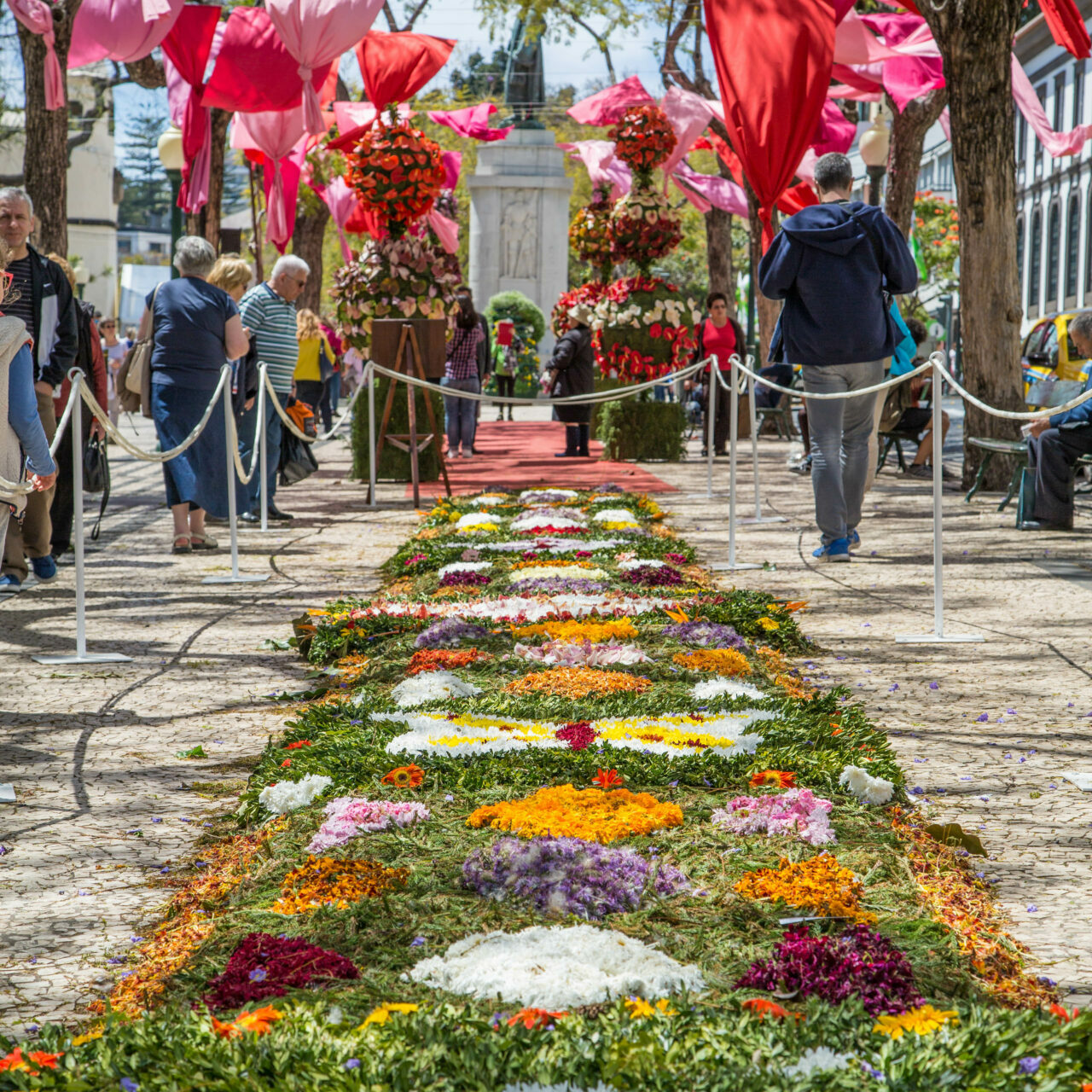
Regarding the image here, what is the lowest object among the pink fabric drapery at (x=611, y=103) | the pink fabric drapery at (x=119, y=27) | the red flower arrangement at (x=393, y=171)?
the red flower arrangement at (x=393, y=171)

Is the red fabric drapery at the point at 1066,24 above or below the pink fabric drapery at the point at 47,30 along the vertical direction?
below

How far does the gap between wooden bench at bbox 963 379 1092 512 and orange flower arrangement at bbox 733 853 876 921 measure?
8.31m

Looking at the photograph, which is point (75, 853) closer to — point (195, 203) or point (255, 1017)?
point (255, 1017)

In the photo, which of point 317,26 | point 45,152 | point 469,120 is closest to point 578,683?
point 317,26

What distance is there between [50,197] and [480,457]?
6.20 metres

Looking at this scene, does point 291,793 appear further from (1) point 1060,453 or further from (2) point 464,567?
(1) point 1060,453

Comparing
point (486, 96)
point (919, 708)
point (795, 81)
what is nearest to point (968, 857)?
point (919, 708)

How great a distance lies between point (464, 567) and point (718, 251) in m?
19.0

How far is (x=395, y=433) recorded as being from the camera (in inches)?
564

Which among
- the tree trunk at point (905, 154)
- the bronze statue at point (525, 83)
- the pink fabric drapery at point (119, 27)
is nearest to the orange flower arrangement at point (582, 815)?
the pink fabric drapery at point (119, 27)

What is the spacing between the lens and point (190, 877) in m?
3.84

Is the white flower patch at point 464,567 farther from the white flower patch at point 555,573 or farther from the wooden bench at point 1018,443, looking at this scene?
the wooden bench at point 1018,443

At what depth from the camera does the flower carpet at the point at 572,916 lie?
250cm

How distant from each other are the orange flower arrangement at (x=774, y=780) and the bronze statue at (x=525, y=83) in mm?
33772
